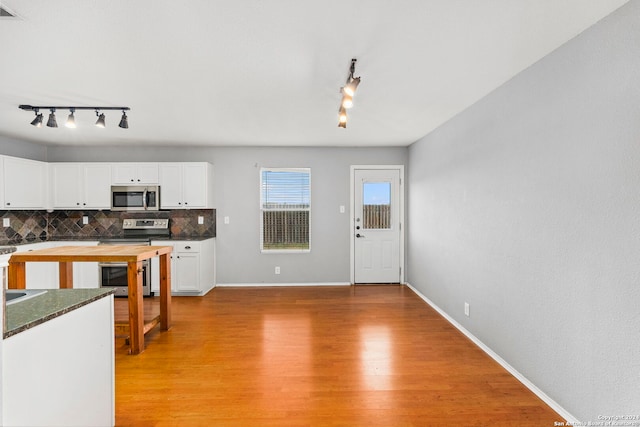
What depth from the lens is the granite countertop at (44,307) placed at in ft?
4.05

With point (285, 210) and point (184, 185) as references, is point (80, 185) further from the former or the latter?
point (285, 210)

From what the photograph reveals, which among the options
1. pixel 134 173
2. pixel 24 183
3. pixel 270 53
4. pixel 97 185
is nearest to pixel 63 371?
pixel 270 53

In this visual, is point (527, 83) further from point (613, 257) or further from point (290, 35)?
point (290, 35)

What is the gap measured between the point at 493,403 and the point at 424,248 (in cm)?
247

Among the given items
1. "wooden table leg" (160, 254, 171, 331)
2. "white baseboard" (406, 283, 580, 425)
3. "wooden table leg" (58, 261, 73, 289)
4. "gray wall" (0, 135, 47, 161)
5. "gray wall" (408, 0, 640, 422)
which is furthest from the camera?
"gray wall" (0, 135, 47, 161)

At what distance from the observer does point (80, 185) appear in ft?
15.4

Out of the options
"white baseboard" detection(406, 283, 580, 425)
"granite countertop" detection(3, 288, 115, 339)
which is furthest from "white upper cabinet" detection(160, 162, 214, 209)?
"white baseboard" detection(406, 283, 580, 425)

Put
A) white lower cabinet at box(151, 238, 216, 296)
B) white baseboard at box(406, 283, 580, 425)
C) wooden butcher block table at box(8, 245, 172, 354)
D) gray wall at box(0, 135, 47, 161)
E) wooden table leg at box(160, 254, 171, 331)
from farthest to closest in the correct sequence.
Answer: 1. white lower cabinet at box(151, 238, 216, 296)
2. gray wall at box(0, 135, 47, 161)
3. wooden table leg at box(160, 254, 171, 331)
4. wooden butcher block table at box(8, 245, 172, 354)
5. white baseboard at box(406, 283, 580, 425)

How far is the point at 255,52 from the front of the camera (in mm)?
2025

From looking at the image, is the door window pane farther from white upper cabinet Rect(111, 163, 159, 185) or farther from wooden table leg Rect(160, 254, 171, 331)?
white upper cabinet Rect(111, 163, 159, 185)

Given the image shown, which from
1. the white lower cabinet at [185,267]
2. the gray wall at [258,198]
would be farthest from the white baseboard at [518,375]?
the white lower cabinet at [185,267]

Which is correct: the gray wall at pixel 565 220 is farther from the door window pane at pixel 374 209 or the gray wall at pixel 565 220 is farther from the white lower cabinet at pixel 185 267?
the white lower cabinet at pixel 185 267

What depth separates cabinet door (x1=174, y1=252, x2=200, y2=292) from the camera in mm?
4508

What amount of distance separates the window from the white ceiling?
5.61 feet
